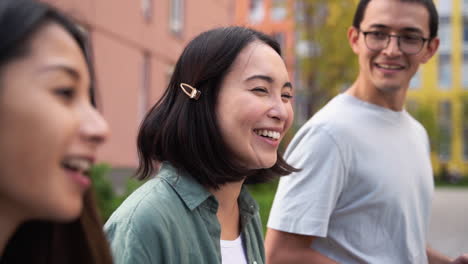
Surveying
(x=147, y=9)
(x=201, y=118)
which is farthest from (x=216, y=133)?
(x=147, y=9)

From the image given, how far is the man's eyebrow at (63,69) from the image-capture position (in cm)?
115

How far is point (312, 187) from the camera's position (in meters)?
2.64

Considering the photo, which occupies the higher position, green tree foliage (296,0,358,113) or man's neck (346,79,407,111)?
man's neck (346,79,407,111)

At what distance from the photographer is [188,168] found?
2164 millimetres

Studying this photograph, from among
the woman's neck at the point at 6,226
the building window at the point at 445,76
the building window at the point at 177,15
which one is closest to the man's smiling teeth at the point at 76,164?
the woman's neck at the point at 6,226

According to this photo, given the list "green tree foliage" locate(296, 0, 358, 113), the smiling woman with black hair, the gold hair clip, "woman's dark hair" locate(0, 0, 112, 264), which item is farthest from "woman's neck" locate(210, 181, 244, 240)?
"green tree foliage" locate(296, 0, 358, 113)

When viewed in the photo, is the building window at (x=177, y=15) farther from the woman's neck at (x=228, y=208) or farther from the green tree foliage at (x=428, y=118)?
the green tree foliage at (x=428, y=118)


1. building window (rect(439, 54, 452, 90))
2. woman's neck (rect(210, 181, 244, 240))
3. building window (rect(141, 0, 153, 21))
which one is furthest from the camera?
building window (rect(439, 54, 452, 90))

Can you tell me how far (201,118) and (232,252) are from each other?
0.47 m

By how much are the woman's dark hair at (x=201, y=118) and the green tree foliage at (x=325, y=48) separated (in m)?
15.1

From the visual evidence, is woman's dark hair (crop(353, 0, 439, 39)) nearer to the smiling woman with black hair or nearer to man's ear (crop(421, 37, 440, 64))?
man's ear (crop(421, 37, 440, 64))

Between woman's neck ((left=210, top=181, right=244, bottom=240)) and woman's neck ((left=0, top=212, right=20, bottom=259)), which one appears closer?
woman's neck ((left=0, top=212, right=20, bottom=259))

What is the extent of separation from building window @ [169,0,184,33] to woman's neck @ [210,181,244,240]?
606 inches

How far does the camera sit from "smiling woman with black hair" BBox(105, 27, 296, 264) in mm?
2023
